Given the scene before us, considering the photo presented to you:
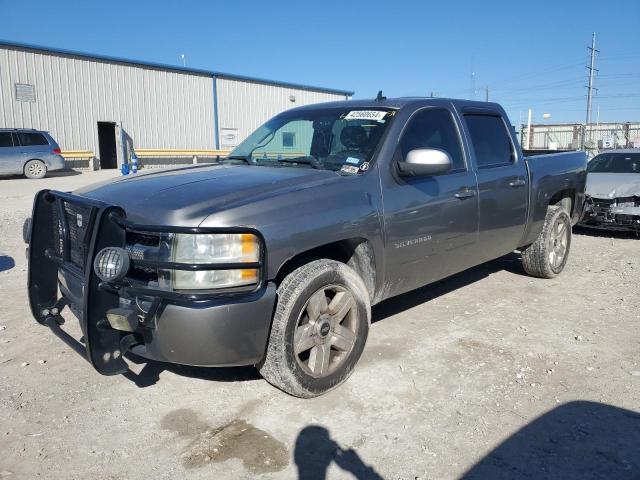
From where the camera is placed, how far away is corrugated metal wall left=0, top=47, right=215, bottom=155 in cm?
2103

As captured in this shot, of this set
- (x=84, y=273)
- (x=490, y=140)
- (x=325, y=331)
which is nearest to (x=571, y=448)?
(x=325, y=331)

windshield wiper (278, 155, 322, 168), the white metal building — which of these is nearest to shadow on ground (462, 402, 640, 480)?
windshield wiper (278, 155, 322, 168)

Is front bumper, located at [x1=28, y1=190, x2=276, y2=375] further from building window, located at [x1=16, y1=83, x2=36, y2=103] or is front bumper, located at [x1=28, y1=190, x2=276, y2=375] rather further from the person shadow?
building window, located at [x1=16, y1=83, x2=36, y2=103]

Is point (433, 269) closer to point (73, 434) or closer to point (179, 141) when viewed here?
point (73, 434)

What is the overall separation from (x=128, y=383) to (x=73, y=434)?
62cm

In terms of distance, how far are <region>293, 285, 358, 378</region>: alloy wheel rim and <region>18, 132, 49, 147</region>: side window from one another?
18431 millimetres

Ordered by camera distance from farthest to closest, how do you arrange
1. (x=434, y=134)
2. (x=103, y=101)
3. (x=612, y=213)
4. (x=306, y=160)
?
1. (x=103, y=101)
2. (x=612, y=213)
3. (x=434, y=134)
4. (x=306, y=160)

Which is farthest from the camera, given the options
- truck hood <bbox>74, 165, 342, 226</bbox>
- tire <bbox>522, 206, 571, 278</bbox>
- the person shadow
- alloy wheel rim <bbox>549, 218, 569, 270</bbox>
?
alloy wheel rim <bbox>549, 218, 569, 270</bbox>

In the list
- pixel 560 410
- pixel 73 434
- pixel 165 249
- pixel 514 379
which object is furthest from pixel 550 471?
pixel 73 434

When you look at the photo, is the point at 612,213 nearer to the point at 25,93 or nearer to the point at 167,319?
the point at 167,319

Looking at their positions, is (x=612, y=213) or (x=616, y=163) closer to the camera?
(x=612, y=213)

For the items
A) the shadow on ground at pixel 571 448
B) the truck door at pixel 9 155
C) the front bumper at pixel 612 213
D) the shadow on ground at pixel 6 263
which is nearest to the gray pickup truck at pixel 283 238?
the shadow on ground at pixel 571 448

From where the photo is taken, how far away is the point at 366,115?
4.07 meters

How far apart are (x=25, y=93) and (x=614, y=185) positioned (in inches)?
841
